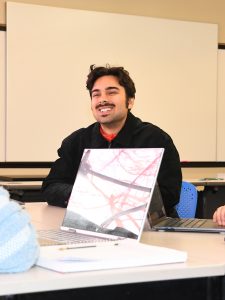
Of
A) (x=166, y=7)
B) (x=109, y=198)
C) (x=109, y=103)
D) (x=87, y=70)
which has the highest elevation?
(x=166, y=7)

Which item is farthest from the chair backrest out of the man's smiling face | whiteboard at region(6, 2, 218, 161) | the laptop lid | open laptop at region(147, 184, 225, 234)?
whiteboard at region(6, 2, 218, 161)

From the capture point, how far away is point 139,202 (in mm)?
1303

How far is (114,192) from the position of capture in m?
1.38

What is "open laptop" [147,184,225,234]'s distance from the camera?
1538 millimetres

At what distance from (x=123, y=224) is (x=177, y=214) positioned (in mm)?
912

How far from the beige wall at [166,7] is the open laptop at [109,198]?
3.80m

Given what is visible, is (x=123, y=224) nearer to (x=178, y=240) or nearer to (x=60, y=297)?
(x=178, y=240)

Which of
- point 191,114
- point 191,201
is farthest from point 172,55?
point 191,201

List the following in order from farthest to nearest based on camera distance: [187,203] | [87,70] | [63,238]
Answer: [87,70], [187,203], [63,238]

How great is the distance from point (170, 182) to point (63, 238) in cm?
91

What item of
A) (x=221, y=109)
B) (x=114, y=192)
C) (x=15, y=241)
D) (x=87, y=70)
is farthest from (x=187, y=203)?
(x=221, y=109)

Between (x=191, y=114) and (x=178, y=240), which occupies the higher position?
(x=191, y=114)

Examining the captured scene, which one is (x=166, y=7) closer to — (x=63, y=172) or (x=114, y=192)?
(x=63, y=172)

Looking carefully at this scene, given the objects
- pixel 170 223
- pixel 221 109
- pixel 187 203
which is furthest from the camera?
pixel 221 109
